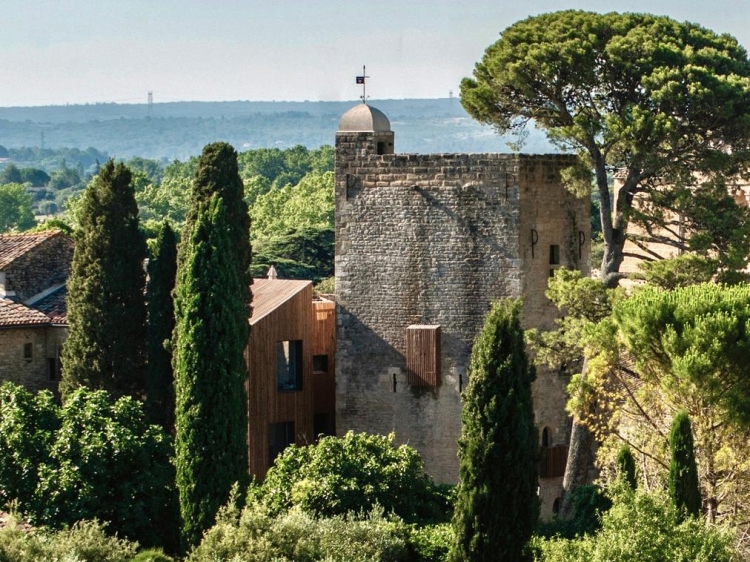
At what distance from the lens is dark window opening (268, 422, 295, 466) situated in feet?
118

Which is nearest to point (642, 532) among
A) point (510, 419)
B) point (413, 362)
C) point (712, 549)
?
point (712, 549)

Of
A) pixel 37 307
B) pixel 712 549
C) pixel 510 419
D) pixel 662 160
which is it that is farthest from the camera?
pixel 37 307

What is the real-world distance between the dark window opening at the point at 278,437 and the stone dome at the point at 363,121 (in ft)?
20.4

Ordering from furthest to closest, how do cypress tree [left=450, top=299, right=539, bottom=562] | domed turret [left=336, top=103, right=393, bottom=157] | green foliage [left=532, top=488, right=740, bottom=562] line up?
1. domed turret [left=336, top=103, right=393, bottom=157]
2. cypress tree [left=450, top=299, right=539, bottom=562]
3. green foliage [left=532, top=488, right=740, bottom=562]

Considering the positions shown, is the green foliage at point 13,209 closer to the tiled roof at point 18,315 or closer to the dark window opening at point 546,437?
the tiled roof at point 18,315

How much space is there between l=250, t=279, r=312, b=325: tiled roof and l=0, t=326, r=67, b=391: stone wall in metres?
4.55

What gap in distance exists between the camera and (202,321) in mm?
30750

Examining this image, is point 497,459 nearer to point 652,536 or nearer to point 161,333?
point 652,536

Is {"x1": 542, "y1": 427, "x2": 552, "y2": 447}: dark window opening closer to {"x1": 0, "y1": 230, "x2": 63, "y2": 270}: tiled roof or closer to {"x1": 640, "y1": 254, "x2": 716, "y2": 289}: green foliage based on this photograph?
{"x1": 640, "y1": 254, "x2": 716, "y2": 289}: green foliage

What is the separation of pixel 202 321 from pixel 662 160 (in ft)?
30.3

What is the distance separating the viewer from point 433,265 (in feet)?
114

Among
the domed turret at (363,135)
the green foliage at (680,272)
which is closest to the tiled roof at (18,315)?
the domed turret at (363,135)

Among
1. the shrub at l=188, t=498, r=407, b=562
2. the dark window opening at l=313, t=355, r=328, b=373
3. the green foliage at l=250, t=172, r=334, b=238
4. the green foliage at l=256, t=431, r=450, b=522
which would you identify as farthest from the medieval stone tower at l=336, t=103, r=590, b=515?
the green foliage at l=250, t=172, r=334, b=238

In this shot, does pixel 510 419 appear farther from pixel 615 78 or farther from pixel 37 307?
pixel 37 307
